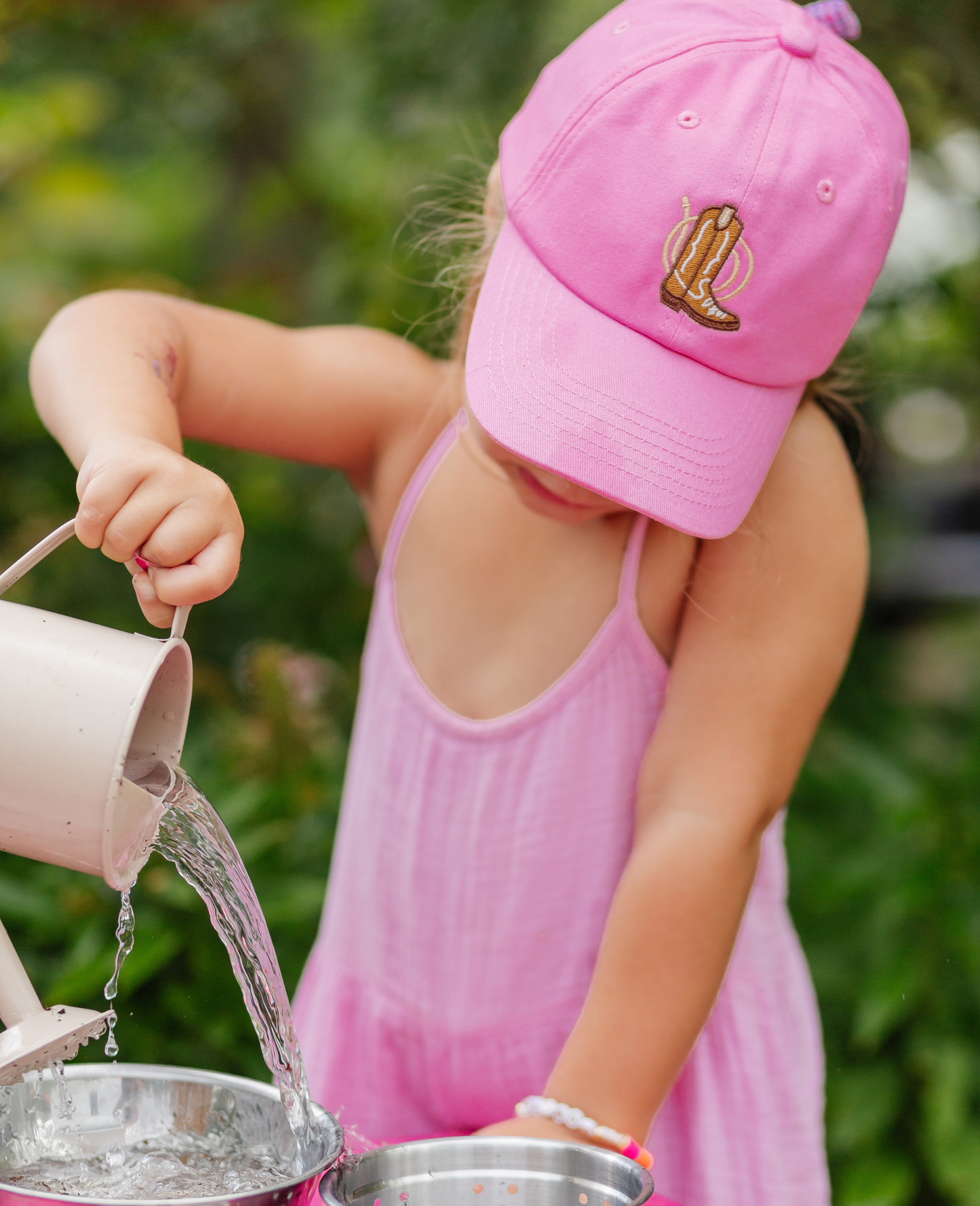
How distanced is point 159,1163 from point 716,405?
0.74 meters

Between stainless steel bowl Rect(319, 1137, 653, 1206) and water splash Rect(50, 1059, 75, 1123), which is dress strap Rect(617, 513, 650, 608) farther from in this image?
water splash Rect(50, 1059, 75, 1123)

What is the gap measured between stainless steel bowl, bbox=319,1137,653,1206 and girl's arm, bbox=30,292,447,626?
1.33 ft

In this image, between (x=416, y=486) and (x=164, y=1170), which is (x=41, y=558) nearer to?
(x=164, y=1170)

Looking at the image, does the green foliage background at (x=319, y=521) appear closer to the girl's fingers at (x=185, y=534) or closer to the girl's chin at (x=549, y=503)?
the girl's chin at (x=549, y=503)

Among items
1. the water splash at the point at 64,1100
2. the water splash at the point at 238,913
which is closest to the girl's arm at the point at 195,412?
the water splash at the point at 238,913

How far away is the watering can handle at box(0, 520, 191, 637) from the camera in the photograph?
82cm

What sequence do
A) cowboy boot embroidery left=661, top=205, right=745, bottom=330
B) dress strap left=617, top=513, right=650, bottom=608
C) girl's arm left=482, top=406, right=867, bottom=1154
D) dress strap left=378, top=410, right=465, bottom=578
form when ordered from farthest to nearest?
dress strap left=378, top=410, right=465, bottom=578 < dress strap left=617, top=513, right=650, bottom=608 < girl's arm left=482, top=406, right=867, bottom=1154 < cowboy boot embroidery left=661, top=205, right=745, bottom=330

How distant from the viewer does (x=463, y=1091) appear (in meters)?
1.32

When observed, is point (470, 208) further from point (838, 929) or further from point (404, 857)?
point (838, 929)

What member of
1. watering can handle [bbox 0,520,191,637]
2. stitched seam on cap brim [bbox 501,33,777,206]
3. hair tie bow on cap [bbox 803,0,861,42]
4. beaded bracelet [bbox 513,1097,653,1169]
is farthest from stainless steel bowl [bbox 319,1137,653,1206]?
hair tie bow on cap [bbox 803,0,861,42]

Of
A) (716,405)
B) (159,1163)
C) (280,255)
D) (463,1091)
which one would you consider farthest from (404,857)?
(280,255)

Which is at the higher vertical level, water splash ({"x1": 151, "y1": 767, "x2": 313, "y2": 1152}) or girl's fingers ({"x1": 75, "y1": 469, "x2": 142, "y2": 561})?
girl's fingers ({"x1": 75, "y1": 469, "x2": 142, "y2": 561})

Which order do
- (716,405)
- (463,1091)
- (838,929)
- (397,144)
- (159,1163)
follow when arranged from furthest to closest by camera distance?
1. (397,144)
2. (838,929)
3. (463,1091)
4. (716,405)
5. (159,1163)

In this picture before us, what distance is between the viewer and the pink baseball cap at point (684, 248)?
1026mm
